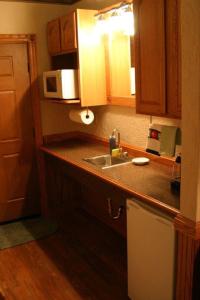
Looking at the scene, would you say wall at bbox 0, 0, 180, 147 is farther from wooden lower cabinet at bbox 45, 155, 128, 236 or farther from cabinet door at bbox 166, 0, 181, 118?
cabinet door at bbox 166, 0, 181, 118

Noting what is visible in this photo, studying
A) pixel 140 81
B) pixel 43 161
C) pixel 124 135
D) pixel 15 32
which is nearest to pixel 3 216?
pixel 43 161

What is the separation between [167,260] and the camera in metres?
1.93

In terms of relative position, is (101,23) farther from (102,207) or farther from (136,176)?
(102,207)

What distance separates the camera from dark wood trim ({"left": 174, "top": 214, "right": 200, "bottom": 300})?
1.73 m

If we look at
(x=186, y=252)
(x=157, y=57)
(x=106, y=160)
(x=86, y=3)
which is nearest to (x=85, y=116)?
(x=106, y=160)

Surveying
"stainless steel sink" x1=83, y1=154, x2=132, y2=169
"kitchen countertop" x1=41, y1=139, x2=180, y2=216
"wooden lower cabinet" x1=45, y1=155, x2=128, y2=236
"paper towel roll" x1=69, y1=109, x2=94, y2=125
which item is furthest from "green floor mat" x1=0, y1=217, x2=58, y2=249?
"paper towel roll" x1=69, y1=109, x2=94, y2=125

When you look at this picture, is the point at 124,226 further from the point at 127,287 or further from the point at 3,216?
the point at 3,216

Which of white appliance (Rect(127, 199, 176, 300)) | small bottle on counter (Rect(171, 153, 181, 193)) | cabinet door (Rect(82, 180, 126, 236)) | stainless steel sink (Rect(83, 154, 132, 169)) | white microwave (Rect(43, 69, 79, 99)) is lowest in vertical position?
cabinet door (Rect(82, 180, 126, 236))

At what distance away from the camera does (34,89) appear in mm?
3725

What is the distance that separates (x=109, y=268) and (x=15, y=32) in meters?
2.58

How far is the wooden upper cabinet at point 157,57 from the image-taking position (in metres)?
2.07

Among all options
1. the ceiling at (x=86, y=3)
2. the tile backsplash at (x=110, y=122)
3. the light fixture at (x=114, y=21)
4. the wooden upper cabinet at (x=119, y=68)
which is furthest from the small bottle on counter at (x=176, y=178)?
the ceiling at (x=86, y=3)

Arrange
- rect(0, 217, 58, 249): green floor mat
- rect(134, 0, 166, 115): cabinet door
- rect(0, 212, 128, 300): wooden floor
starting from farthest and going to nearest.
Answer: rect(0, 217, 58, 249): green floor mat < rect(0, 212, 128, 300): wooden floor < rect(134, 0, 166, 115): cabinet door

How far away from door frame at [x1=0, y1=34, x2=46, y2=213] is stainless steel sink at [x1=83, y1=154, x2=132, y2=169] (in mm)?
964
